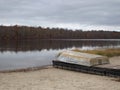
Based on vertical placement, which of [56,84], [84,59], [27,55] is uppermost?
[84,59]

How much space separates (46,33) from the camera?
15312cm

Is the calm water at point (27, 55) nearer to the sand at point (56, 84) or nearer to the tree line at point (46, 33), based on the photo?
the sand at point (56, 84)

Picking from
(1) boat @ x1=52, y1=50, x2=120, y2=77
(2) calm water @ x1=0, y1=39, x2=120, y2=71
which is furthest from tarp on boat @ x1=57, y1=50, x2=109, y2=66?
(2) calm water @ x1=0, y1=39, x2=120, y2=71

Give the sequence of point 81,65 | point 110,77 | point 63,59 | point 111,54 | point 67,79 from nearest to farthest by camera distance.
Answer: point 67,79, point 110,77, point 81,65, point 63,59, point 111,54

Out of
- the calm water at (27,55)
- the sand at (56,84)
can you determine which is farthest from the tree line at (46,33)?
the sand at (56,84)

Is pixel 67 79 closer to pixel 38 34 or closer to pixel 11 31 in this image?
pixel 11 31

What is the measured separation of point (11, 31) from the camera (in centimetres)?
12444

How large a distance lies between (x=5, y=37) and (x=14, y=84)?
10762 cm

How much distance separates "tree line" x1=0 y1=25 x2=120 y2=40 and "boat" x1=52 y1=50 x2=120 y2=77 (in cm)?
9859

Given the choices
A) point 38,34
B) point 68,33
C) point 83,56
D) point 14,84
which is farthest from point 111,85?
point 68,33

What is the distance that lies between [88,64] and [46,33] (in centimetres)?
13259

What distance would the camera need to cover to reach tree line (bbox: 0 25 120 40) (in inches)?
4933

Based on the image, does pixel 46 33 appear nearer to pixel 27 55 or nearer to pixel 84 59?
pixel 27 55

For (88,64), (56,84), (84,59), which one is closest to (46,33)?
(84,59)
